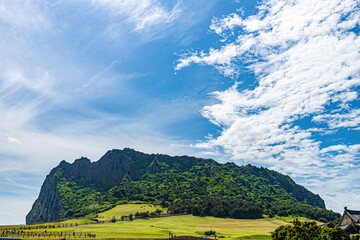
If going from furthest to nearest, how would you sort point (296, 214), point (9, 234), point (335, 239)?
point (296, 214) < point (9, 234) < point (335, 239)

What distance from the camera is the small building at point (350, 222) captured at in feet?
209

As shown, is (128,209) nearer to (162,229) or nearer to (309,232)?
(162,229)

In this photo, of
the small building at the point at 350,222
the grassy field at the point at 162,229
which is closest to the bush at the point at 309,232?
the small building at the point at 350,222

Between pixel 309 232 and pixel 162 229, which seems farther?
pixel 162 229

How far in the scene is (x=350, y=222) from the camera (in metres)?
66.9

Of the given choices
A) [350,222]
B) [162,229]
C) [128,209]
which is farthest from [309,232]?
[128,209]

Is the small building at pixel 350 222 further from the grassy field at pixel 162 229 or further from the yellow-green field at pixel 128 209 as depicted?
the yellow-green field at pixel 128 209

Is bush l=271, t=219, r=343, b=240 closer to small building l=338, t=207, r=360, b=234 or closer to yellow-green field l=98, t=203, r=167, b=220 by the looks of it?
small building l=338, t=207, r=360, b=234

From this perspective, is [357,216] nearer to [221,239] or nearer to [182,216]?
[221,239]

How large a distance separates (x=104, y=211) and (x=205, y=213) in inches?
2732

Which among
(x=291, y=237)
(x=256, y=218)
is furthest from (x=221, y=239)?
(x=256, y=218)

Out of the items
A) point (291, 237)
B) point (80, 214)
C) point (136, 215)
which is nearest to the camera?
point (291, 237)

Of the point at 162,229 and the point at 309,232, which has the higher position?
the point at 309,232

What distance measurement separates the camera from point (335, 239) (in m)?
49.8
